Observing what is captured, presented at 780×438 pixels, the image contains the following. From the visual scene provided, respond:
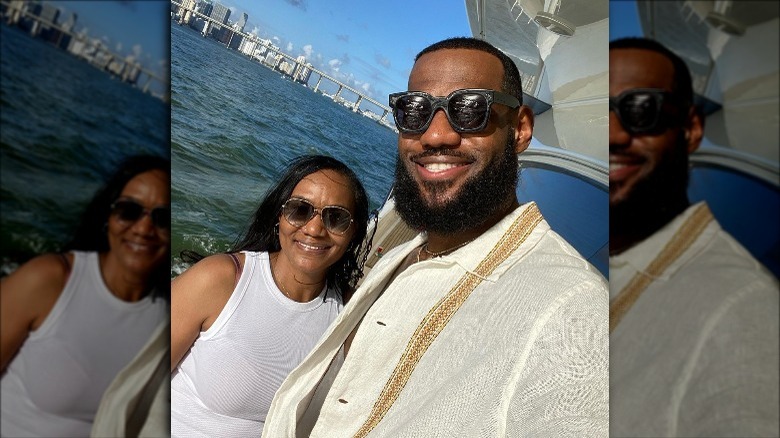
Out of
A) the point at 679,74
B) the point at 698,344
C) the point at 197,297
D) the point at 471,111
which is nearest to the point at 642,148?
the point at 679,74

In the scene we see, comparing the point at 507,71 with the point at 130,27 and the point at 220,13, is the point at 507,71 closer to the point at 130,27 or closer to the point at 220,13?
the point at 220,13

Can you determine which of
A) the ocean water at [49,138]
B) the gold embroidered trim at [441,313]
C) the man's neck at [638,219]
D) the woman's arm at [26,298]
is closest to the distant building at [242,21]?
the ocean water at [49,138]

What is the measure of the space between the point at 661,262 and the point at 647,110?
15.3 inches

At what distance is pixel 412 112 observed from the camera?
8.38 feet

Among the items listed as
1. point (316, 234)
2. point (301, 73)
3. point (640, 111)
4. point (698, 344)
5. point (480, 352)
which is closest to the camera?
point (698, 344)

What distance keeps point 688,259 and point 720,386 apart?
1.02 feet

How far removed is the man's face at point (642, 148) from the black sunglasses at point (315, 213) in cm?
105

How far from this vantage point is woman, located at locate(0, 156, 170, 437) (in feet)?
8.46

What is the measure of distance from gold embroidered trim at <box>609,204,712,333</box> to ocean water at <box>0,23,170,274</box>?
182 centimetres

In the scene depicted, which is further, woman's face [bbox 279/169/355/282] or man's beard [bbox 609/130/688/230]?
woman's face [bbox 279/169/355/282]

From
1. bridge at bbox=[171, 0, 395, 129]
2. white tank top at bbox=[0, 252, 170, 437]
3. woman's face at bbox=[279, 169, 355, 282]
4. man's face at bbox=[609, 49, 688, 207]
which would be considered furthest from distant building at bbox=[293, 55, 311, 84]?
man's face at bbox=[609, 49, 688, 207]

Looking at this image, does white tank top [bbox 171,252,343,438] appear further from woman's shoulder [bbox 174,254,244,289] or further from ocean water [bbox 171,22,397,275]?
ocean water [bbox 171,22,397,275]

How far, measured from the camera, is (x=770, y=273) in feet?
5.75

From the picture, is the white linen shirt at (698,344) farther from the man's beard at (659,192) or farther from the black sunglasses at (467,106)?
the black sunglasses at (467,106)
